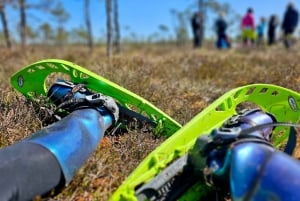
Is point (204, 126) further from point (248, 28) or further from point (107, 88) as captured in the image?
point (248, 28)

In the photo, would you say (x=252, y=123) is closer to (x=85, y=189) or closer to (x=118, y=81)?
(x=85, y=189)

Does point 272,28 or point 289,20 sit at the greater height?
point 289,20

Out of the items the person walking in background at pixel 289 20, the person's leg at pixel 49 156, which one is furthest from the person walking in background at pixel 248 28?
the person's leg at pixel 49 156

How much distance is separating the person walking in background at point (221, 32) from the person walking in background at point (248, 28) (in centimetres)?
61

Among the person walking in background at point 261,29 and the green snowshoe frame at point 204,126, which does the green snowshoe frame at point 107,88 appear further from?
the person walking in background at point 261,29

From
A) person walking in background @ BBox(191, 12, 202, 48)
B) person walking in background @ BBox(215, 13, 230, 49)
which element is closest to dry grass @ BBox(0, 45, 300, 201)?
person walking in background @ BBox(215, 13, 230, 49)

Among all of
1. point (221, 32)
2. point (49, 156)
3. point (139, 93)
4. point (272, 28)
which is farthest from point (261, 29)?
point (49, 156)

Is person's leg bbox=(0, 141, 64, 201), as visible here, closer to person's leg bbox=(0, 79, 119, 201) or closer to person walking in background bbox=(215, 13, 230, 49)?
person's leg bbox=(0, 79, 119, 201)

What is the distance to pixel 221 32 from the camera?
14.7 meters

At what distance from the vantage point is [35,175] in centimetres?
161

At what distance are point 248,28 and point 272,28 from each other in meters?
2.19

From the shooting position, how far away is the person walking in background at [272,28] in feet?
53.2

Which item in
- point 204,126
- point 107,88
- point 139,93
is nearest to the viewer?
point 204,126

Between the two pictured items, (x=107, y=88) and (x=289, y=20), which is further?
(x=289, y=20)
